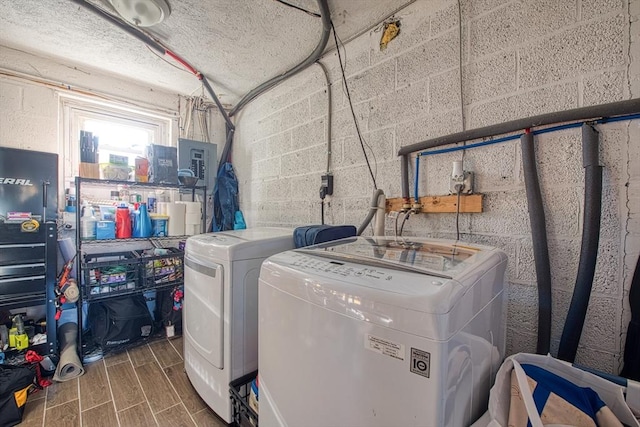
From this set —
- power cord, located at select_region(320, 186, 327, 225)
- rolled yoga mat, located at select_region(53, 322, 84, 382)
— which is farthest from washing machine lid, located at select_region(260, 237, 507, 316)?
rolled yoga mat, located at select_region(53, 322, 84, 382)

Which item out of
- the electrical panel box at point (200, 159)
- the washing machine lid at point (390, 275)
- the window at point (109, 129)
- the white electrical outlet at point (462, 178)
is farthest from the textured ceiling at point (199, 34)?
the washing machine lid at point (390, 275)

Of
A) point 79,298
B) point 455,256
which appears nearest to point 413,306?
point 455,256

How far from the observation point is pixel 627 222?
904mm

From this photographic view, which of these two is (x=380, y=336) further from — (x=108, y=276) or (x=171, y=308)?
(x=171, y=308)

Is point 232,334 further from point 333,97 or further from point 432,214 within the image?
point 333,97

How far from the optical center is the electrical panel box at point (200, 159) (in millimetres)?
2506

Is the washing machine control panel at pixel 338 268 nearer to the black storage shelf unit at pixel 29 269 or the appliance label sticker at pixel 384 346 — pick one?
the appliance label sticker at pixel 384 346

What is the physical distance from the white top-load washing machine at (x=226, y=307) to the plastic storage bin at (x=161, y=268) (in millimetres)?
950

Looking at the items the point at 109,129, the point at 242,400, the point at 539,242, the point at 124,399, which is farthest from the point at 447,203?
the point at 109,129

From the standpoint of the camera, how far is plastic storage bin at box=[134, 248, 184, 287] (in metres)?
2.14

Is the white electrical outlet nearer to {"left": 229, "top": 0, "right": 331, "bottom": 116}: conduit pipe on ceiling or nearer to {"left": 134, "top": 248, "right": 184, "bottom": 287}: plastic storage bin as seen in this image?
{"left": 229, "top": 0, "right": 331, "bottom": 116}: conduit pipe on ceiling

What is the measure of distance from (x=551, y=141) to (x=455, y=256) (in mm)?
648

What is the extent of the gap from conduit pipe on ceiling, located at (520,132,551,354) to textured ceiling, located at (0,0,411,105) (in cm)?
107

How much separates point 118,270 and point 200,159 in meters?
1.15
